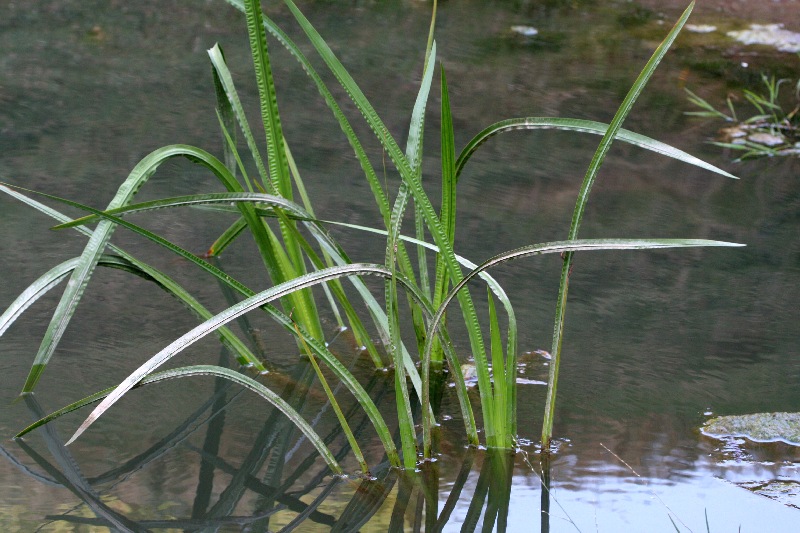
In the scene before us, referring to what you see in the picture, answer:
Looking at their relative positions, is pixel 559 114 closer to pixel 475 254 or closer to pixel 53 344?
pixel 475 254

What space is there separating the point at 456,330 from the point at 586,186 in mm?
596

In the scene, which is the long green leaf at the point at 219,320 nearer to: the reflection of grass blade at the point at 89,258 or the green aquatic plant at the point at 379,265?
the green aquatic plant at the point at 379,265

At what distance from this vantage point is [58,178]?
2.43 m

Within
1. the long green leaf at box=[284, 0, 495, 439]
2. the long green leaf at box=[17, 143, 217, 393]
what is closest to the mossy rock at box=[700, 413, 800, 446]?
the long green leaf at box=[284, 0, 495, 439]

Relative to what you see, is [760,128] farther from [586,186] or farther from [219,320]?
[219,320]

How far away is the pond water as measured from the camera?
1228mm

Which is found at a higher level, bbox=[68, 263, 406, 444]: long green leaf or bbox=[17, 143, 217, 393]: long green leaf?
bbox=[17, 143, 217, 393]: long green leaf

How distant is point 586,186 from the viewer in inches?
49.3

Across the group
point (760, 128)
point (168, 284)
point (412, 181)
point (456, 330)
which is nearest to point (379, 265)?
point (412, 181)

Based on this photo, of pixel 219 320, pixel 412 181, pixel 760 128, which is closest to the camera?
pixel 219 320

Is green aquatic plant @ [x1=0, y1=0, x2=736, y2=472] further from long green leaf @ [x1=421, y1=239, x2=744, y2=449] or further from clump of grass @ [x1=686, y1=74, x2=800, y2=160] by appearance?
clump of grass @ [x1=686, y1=74, x2=800, y2=160]

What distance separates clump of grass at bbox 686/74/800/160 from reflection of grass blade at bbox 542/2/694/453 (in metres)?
2.08

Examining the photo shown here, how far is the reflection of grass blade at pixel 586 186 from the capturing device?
1.20 meters

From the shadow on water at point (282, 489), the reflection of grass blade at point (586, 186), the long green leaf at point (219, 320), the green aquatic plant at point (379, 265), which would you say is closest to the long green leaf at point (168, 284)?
the green aquatic plant at point (379, 265)
